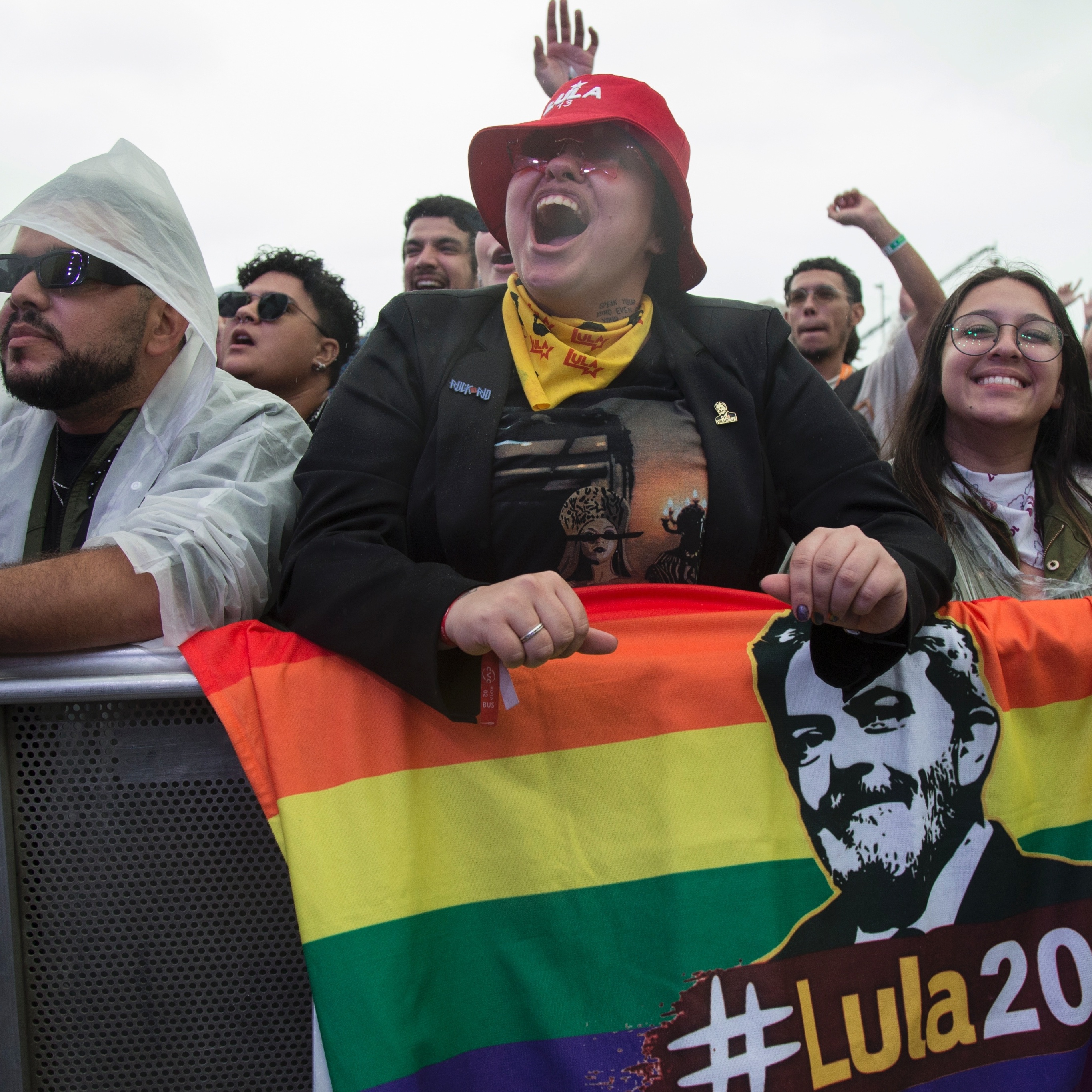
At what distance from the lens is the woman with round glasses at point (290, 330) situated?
143 inches

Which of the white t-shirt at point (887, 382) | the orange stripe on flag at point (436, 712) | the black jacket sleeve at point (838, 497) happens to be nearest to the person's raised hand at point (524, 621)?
the orange stripe on flag at point (436, 712)

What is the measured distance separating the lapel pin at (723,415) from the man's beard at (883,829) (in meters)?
0.68

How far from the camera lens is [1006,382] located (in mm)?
2373

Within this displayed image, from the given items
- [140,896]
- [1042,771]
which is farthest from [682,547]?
[140,896]

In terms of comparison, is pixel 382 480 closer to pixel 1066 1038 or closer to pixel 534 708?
pixel 534 708

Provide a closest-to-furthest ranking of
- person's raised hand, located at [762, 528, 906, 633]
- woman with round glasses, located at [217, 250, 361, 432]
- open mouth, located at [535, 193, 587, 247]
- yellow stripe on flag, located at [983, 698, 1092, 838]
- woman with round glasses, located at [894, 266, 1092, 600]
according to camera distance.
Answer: person's raised hand, located at [762, 528, 906, 633], yellow stripe on flag, located at [983, 698, 1092, 838], open mouth, located at [535, 193, 587, 247], woman with round glasses, located at [894, 266, 1092, 600], woman with round glasses, located at [217, 250, 361, 432]

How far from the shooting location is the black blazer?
1394mm

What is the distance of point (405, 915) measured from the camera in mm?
1395

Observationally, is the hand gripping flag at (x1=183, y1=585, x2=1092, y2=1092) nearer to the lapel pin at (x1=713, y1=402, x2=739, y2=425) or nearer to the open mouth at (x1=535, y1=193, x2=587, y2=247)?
the lapel pin at (x1=713, y1=402, x2=739, y2=425)

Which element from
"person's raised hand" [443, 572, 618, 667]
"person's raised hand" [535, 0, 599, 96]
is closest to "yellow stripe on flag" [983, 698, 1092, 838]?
"person's raised hand" [443, 572, 618, 667]

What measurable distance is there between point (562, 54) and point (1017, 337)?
168 cm

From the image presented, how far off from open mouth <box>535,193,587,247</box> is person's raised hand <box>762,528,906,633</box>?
0.83 metres

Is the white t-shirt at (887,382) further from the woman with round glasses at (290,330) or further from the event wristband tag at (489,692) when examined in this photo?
the event wristband tag at (489,692)

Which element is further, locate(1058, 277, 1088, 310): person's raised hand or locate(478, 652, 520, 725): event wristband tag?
locate(1058, 277, 1088, 310): person's raised hand
